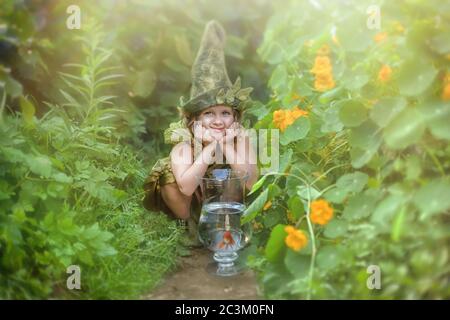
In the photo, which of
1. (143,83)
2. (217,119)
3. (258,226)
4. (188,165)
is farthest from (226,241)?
(143,83)

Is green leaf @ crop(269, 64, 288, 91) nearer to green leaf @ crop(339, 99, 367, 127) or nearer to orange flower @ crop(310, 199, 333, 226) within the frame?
green leaf @ crop(339, 99, 367, 127)

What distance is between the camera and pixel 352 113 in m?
2.04

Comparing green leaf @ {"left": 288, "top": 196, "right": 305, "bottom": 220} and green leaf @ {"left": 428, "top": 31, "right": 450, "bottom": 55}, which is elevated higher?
green leaf @ {"left": 428, "top": 31, "right": 450, "bottom": 55}

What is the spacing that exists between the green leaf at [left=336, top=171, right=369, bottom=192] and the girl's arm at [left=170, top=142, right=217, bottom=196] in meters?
0.59

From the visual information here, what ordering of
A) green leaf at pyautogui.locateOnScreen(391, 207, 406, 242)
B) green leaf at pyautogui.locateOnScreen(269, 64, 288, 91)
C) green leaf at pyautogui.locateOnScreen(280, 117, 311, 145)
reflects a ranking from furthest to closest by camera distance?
1. green leaf at pyautogui.locateOnScreen(269, 64, 288, 91)
2. green leaf at pyautogui.locateOnScreen(280, 117, 311, 145)
3. green leaf at pyautogui.locateOnScreen(391, 207, 406, 242)

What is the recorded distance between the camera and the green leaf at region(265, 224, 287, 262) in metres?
1.98

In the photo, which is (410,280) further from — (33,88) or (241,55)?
(241,55)

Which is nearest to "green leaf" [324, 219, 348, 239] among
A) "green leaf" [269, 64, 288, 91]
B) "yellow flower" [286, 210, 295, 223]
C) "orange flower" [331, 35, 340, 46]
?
"yellow flower" [286, 210, 295, 223]

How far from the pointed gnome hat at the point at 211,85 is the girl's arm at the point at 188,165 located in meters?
0.17

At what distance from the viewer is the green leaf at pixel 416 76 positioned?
1.80 m

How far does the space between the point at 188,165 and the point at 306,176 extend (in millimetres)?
536

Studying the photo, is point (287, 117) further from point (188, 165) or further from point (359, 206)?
point (359, 206)

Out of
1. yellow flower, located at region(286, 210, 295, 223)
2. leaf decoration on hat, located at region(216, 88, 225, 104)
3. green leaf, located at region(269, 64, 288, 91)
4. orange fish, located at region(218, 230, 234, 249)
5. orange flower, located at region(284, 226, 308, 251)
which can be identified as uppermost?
green leaf, located at region(269, 64, 288, 91)
